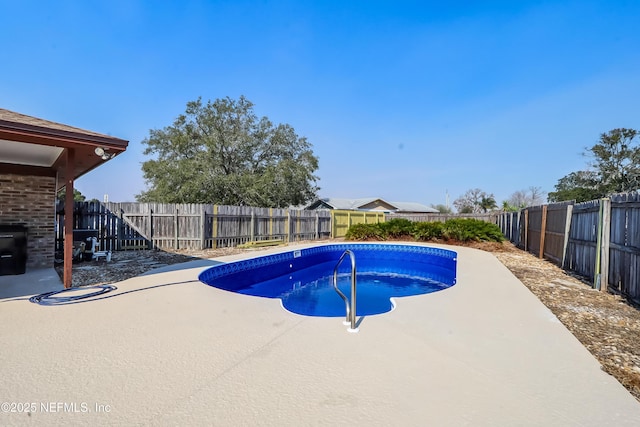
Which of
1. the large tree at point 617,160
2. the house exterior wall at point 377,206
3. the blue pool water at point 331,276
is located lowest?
the blue pool water at point 331,276

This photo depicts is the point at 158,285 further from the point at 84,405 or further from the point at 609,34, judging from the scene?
the point at 609,34

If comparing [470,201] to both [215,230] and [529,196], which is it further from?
[215,230]

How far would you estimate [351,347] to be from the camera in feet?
9.22

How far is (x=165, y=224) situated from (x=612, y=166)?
36.8m

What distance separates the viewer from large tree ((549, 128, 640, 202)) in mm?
28156

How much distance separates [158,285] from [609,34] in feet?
45.2

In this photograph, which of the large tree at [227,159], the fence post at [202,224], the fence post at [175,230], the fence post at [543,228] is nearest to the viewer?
the fence post at [543,228]

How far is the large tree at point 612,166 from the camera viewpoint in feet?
92.4

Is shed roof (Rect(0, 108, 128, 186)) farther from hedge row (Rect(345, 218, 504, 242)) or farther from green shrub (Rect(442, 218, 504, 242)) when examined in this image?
green shrub (Rect(442, 218, 504, 242))

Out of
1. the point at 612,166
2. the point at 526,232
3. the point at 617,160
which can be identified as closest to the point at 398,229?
the point at 526,232

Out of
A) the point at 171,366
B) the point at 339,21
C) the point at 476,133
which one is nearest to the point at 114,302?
the point at 171,366

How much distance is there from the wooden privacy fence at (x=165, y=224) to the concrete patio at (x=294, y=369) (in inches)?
250

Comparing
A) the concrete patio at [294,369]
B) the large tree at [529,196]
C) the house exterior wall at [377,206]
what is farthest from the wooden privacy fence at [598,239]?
the large tree at [529,196]

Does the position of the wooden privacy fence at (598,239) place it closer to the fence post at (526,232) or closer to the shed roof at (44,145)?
the fence post at (526,232)
